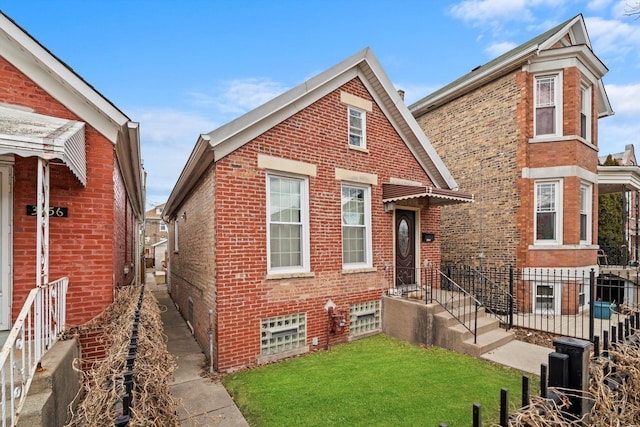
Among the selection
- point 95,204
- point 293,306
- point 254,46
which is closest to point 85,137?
point 95,204

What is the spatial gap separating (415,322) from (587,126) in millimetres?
10114

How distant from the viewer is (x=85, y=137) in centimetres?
508

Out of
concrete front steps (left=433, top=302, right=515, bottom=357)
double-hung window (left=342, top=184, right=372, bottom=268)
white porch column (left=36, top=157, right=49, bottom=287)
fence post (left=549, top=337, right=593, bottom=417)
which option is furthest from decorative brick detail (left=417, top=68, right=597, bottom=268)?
white porch column (left=36, top=157, right=49, bottom=287)

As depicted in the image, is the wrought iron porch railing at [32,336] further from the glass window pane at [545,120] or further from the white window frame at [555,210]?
the glass window pane at [545,120]

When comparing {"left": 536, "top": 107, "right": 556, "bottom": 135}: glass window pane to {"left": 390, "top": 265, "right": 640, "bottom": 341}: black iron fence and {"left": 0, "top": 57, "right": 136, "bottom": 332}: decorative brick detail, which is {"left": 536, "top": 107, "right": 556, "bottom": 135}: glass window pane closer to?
{"left": 390, "top": 265, "right": 640, "bottom": 341}: black iron fence

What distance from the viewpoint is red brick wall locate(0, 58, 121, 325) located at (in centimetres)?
456

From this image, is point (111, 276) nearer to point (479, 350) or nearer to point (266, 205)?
point (266, 205)

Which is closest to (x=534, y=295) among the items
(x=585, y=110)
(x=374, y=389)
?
(x=585, y=110)

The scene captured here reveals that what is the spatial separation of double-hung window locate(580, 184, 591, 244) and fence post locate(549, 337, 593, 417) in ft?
37.5

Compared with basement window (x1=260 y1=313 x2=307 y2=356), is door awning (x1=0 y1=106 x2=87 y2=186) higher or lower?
higher

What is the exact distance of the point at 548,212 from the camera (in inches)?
418

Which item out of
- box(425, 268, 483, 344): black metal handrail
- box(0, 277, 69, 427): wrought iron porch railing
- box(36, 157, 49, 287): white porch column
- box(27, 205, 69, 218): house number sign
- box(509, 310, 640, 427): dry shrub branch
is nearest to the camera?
box(509, 310, 640, 427): dry shrub branch

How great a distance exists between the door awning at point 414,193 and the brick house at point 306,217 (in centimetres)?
4

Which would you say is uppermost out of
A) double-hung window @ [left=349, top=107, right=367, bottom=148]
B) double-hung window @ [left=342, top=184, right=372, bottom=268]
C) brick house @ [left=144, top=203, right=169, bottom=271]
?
double-hung window @ [left=349, top=107, right=367, bottom=148]
